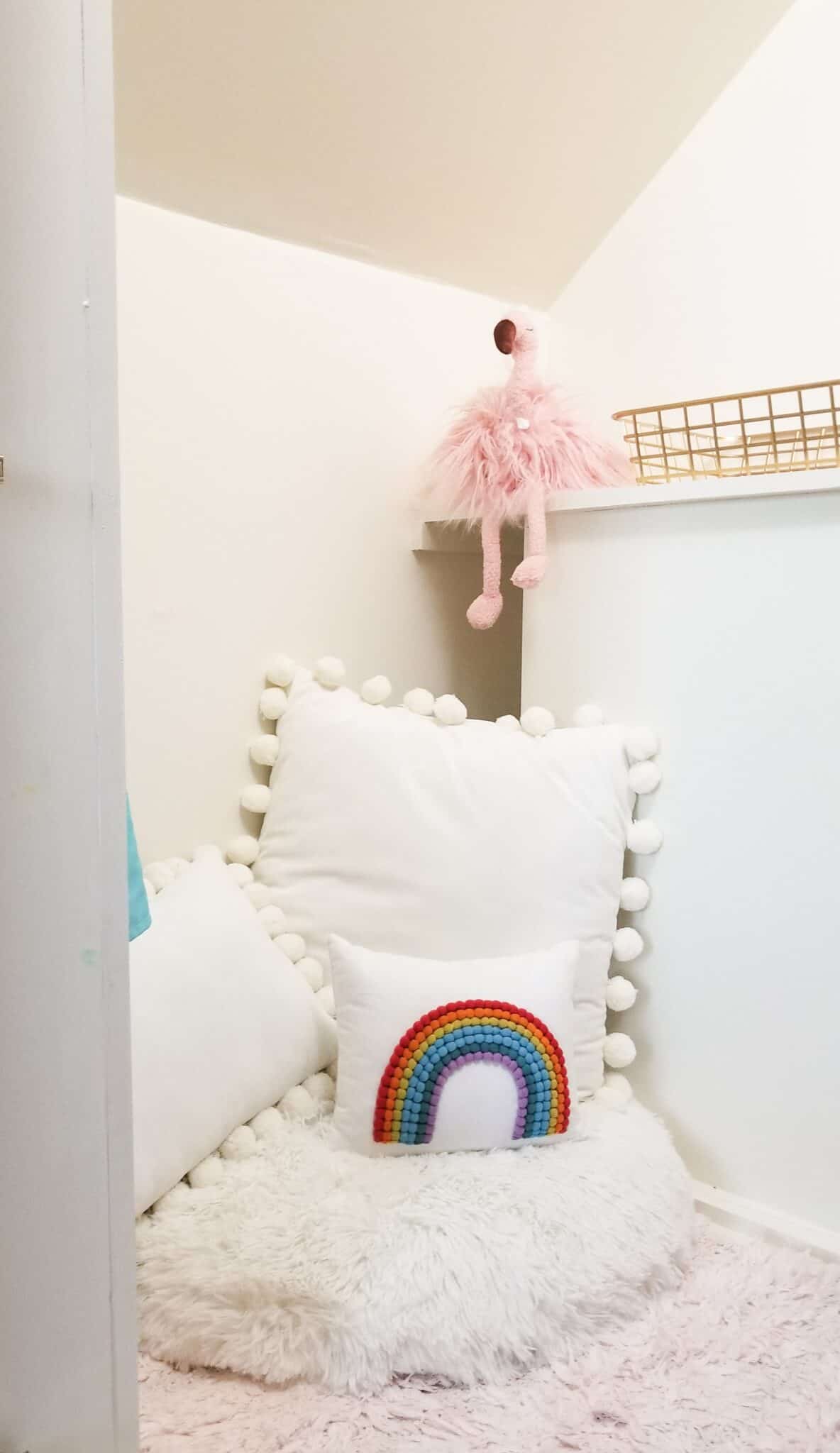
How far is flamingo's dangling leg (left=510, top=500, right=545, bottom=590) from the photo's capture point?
146cm

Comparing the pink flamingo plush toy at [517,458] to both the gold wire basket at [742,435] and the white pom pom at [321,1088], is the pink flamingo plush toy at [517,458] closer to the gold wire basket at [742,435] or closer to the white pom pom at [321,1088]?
the gold wire basket at [742,435]

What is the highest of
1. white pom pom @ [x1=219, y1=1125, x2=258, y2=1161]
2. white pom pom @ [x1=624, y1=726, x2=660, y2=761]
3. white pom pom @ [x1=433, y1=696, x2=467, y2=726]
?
white pom pom @ [x1=433, y1=696, x2=467, y2=726]

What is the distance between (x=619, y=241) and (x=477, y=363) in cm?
27

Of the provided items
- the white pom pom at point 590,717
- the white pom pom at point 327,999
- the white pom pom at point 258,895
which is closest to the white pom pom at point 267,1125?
the white pom pom at point 327,999

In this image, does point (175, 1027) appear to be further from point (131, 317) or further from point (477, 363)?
point (477, 363)

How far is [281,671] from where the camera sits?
4.88ft

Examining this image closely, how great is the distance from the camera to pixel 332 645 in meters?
1.59

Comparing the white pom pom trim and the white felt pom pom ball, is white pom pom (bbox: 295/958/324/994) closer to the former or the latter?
the white felt pom pom ball

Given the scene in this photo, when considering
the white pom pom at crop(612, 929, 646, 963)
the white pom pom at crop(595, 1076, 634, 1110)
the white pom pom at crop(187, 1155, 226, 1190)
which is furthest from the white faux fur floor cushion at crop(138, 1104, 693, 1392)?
the white pom pom at crop(612, 929, 646, 963)

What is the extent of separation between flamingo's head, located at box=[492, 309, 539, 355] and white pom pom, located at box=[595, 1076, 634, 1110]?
0.86 m

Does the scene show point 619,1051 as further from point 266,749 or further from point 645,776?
point 266,749

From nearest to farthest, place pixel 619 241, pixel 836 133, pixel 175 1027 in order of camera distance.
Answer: pixel 175 1027 < pixel 836 133 < pixel 619 241

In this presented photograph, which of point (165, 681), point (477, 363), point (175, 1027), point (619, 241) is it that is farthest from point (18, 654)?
point (619, 241)

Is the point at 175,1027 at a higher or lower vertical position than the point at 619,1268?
higher
